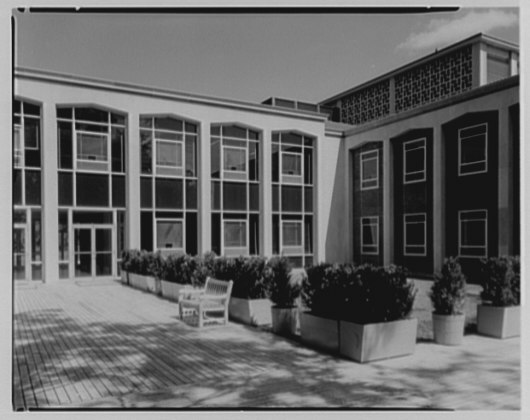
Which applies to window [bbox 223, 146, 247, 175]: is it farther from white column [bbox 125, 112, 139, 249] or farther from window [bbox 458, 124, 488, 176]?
window [bbox 458, 124, 488, 176]

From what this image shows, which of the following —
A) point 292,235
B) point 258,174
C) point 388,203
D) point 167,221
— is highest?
point 258,174

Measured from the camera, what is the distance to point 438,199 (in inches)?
460

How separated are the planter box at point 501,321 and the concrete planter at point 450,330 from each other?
0.75m

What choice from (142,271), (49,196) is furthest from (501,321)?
(49,196)

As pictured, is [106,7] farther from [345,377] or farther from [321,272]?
[345,377]

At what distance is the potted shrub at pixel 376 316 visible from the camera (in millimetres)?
5727

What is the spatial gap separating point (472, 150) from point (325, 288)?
19.9 feet

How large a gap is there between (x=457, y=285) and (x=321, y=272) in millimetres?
2185

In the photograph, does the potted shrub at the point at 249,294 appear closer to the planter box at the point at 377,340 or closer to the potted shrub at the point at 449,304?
the planter box at the point at 377,340

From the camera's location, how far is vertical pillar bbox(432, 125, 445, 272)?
444 inches

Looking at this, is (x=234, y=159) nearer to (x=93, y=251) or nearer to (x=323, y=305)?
(x=93, y=251)

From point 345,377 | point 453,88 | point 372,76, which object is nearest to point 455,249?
point 453,88

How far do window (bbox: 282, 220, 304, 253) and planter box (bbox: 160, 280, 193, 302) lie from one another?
533 centimetres

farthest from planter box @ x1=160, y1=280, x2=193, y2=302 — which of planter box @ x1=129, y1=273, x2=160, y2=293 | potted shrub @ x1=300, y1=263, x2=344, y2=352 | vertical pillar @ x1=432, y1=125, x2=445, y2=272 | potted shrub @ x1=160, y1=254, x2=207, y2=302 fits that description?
vertical pillar @ x1=432, y1=125, x2=445, y2=272
